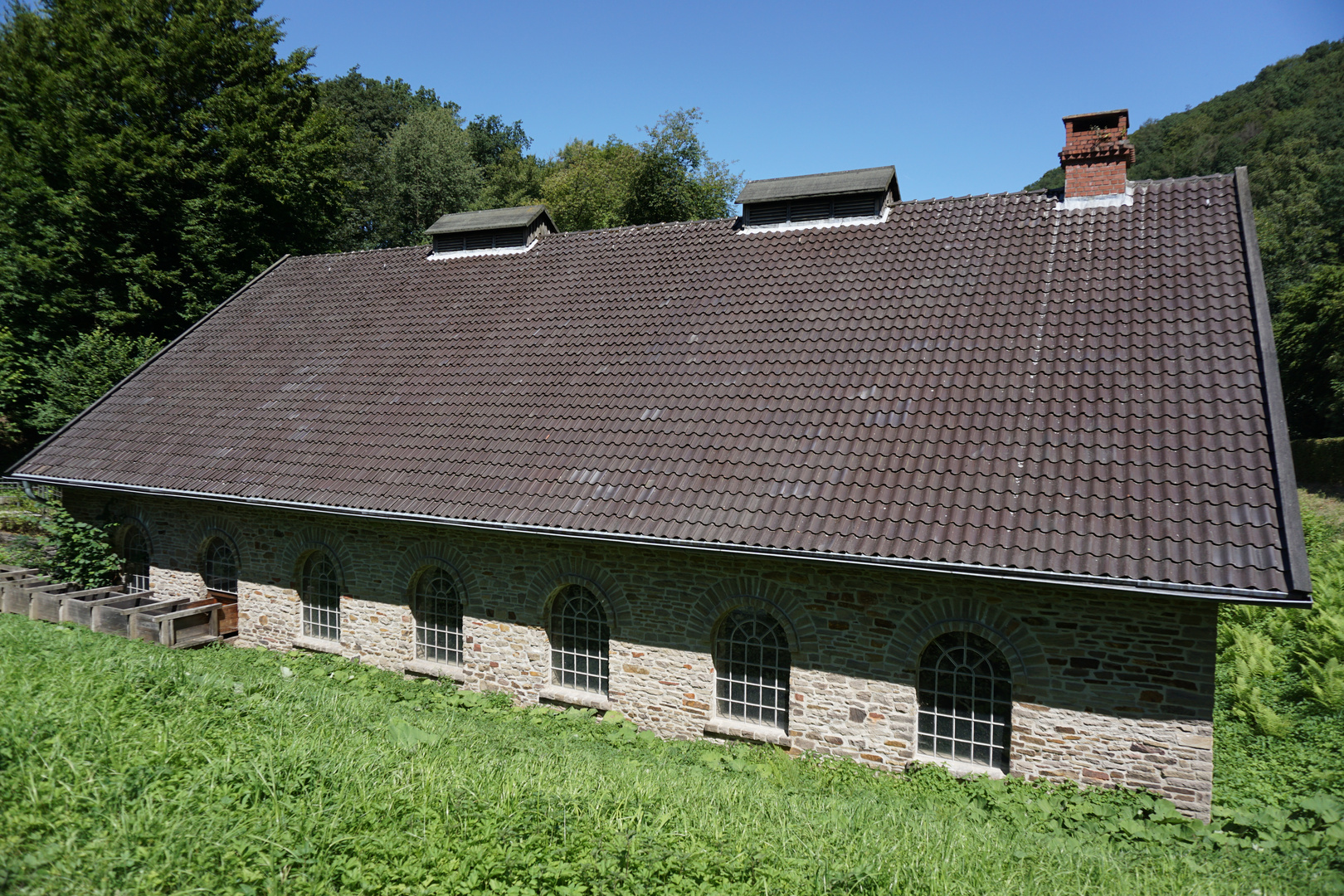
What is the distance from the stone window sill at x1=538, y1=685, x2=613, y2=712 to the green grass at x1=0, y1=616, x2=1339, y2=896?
1743mm

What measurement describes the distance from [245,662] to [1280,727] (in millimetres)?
13837

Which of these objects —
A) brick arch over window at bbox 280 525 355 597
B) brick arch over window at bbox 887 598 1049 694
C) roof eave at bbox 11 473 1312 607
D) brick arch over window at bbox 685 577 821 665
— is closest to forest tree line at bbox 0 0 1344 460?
brick arch over window at bbox 280 525 355 597

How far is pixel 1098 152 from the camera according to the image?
11.2 m

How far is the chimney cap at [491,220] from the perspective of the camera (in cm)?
1541

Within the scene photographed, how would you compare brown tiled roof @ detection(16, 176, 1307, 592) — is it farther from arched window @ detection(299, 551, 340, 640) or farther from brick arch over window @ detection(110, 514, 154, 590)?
arched window @ detection(299, 551, 340, 640)

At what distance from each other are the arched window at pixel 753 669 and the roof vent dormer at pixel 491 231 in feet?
31.5

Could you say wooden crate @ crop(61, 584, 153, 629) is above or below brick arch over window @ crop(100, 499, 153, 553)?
below

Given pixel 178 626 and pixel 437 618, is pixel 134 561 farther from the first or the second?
pixel 437 618

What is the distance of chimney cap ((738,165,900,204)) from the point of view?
41.5 feet

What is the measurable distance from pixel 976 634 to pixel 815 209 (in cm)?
800

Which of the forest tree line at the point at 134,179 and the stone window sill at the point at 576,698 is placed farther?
the forest tree line at the point at 134,179

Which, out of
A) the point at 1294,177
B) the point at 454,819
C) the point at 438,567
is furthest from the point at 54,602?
the point at 1294,177

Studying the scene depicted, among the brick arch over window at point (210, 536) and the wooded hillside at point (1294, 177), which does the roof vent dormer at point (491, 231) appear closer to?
the brick arch over window at point (210, 536)

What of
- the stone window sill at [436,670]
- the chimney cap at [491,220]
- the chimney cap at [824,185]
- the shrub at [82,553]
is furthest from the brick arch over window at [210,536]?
the chimney cap at [824,185]
